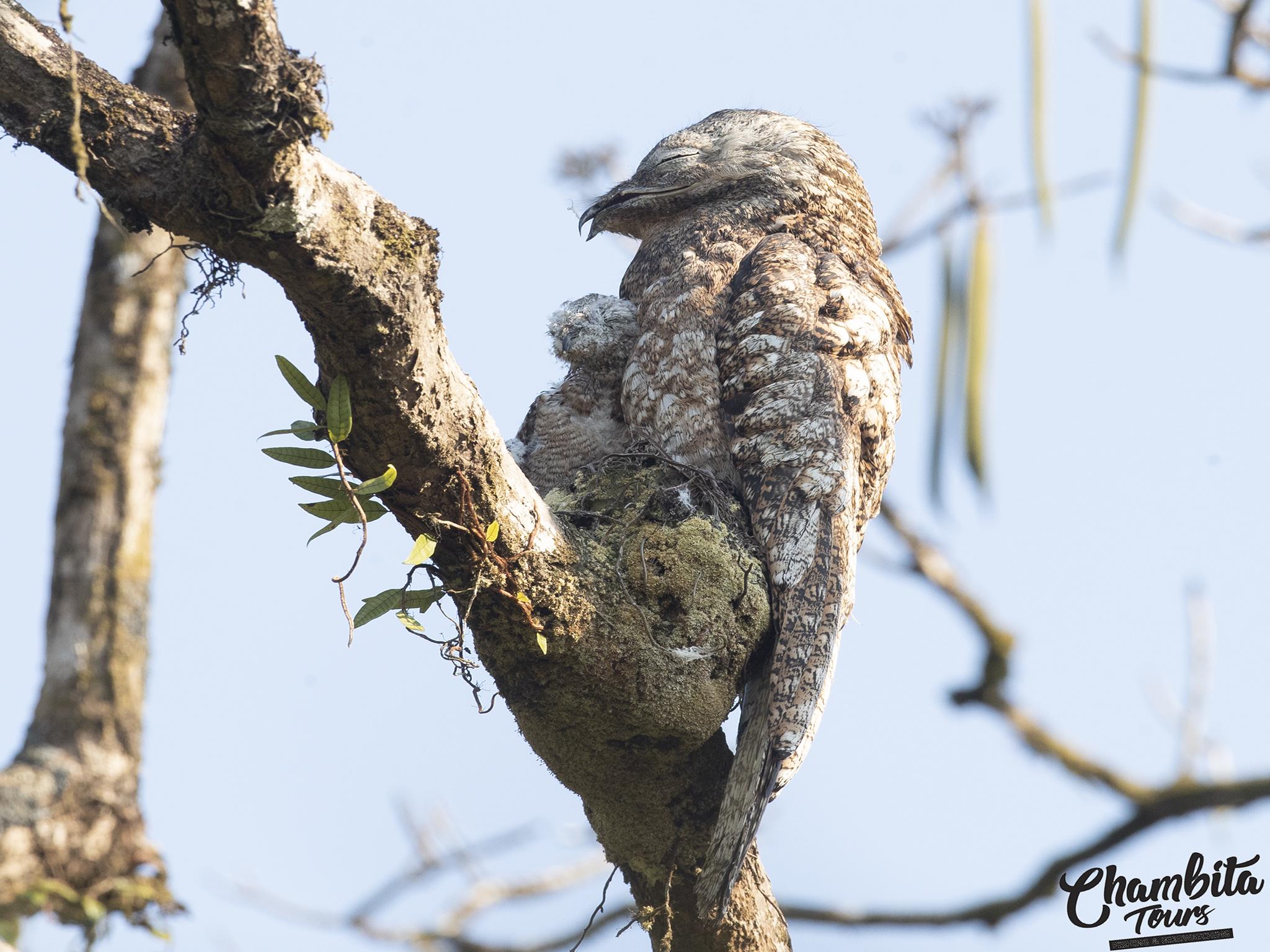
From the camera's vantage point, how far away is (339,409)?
2322 mm

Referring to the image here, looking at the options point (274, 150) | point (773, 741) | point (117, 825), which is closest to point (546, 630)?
point (773, 741)

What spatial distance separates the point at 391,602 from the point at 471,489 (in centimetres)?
36

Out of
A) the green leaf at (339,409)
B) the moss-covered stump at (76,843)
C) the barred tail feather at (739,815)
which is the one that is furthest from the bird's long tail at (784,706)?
the moss-covered stump at (76,843)

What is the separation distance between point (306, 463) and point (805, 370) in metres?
1.56

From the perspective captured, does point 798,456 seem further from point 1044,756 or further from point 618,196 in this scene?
point 618,196

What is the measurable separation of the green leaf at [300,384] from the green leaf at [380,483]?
19 cm

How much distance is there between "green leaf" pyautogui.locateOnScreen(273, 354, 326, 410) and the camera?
2.37m

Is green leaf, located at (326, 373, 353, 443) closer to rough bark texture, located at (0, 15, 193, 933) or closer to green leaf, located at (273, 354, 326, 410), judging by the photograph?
green leaf, located at (273, 354, 326, 410)

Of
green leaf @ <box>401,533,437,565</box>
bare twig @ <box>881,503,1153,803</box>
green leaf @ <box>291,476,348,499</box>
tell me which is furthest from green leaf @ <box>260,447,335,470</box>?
bare twig @ <box>881,503,1153,803</box>

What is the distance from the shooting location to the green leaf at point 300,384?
7.77ft

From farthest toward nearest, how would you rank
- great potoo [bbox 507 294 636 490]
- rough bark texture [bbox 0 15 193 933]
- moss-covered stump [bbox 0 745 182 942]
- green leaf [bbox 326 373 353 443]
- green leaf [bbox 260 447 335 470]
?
Answer: rough bark texture [bbox 0 15 193 933] → moss-covered stump [bbox 0 745 182 942] → great potoo [bbox 507 294 636 490] → green leaf [bbox 260 447 335 470] → green leaf [bbox 326 373 353 443]

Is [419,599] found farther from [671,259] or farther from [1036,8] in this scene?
Result: [1036,8]

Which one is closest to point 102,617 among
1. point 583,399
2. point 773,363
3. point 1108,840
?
point 583,399

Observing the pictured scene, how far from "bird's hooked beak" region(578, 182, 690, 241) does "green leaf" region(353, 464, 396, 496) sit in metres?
2.04
